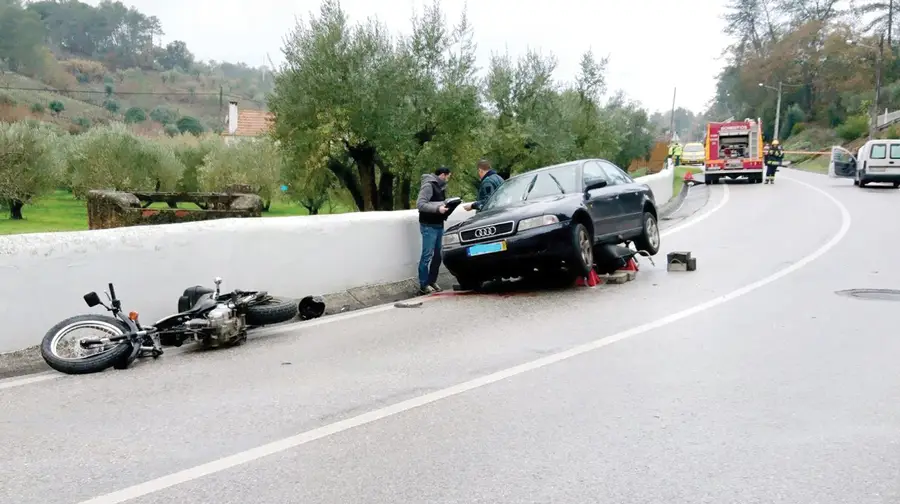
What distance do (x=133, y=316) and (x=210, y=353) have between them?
71 centimetres

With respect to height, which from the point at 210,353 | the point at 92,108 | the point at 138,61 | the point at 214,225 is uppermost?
the point at 138,61

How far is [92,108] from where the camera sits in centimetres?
11425

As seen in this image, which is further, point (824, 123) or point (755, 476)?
point (824, 123)

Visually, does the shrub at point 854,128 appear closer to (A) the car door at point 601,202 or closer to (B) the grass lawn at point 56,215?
(B) the grass lawn at point 56,215

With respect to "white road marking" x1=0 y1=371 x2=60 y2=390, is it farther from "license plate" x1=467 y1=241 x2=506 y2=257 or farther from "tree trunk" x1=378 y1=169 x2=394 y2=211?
"tree trunk" x1=378 y1=169 x2=394 y2=211

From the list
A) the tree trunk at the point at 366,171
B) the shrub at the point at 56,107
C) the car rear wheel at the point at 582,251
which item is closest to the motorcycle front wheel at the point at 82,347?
the car rear wheel at the point at 582,251

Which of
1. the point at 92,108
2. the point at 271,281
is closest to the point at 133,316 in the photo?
the point at 271,281

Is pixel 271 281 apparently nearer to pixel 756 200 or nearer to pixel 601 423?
pixel 601 423

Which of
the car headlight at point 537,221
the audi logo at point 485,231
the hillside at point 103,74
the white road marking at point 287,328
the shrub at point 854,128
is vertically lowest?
the white road marking at point 287,328

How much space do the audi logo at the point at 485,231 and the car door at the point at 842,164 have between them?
3244cm

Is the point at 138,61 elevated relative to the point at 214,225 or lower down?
elevated

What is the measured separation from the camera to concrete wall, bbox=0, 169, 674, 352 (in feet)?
22.8

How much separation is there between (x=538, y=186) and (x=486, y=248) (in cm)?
163

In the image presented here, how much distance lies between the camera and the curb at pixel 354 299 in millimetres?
6699
